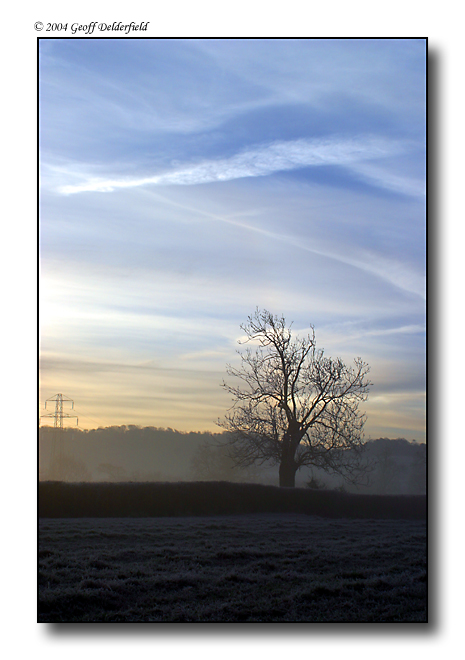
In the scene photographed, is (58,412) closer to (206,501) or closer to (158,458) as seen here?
(158,458)

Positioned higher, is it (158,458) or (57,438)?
(57,438)

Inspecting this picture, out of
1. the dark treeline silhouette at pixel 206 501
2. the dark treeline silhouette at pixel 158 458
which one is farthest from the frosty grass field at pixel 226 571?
the dark treeline silhouette at pixel 158 458

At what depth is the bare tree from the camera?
5355 mm

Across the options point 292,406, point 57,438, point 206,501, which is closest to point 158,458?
point 206,501

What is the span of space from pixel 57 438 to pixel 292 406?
2721mm

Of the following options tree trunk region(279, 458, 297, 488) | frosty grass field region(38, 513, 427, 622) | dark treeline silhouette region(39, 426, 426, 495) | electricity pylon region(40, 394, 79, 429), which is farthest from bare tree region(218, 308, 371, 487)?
electricity pylon region(40, 394, 79, 429)

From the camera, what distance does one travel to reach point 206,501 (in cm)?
534

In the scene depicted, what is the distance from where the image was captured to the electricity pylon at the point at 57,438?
16.3 ft

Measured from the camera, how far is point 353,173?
5508mm

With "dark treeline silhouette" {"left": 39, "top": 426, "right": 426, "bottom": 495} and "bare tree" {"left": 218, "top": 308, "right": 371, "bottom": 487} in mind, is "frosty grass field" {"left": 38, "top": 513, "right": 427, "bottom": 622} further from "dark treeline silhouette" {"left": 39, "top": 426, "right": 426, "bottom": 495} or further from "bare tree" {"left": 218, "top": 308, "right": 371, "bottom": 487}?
"bare tree" {"left": 218, "top": 308, "right": 371, "bottom": 487}

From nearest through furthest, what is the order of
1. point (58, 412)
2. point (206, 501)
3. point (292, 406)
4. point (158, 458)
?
point (58, 412) < point (158, 458) < point (206, 501) < point (292, 406)
